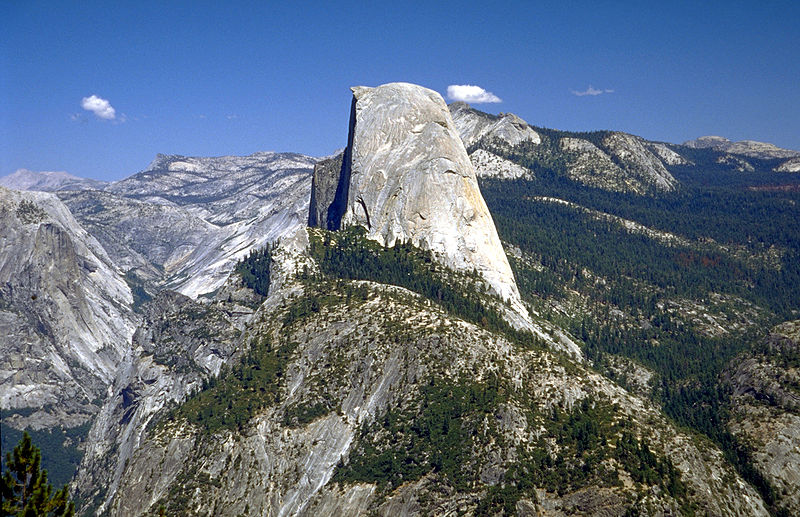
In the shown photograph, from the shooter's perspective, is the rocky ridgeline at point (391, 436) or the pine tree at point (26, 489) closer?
the pine tree at point (26, 489)

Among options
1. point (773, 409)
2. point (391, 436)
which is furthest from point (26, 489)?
point (773, 409)

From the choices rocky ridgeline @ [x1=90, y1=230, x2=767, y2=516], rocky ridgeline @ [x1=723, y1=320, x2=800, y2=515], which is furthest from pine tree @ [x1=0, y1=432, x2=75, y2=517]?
rocky ridgeline @ [x1=723, y1=320, x2=800, y2=515]

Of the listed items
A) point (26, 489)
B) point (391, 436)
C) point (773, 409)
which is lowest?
point (391, 436)

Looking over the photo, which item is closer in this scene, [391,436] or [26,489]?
[26,489]

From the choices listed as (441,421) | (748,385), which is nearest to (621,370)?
(748,385)

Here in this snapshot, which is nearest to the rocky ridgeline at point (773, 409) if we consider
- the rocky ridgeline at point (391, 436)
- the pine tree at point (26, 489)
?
the rocky ridgeline at point (391, 436)

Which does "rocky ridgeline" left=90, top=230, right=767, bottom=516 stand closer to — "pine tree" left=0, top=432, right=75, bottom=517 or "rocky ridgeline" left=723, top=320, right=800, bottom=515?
"rocky ridgeline" left=723, top=320, right=800, bottom=515

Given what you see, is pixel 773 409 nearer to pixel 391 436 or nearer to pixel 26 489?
pixel 391 436

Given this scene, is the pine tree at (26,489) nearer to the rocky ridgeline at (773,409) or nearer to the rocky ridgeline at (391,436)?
the rocky ridgeline at (391,436)

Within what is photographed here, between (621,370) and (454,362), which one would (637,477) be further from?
(621,370)
